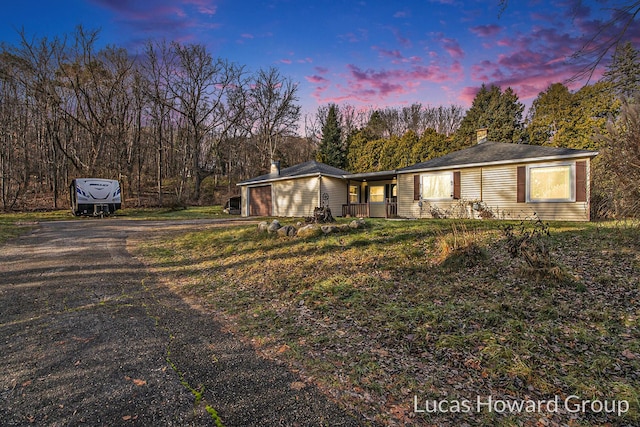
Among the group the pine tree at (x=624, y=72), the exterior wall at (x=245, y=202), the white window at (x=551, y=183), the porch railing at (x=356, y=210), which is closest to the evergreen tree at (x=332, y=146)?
the exterior wall at (x=245, y=202)

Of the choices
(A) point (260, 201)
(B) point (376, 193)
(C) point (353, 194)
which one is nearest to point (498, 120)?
(B) point (376, 193)

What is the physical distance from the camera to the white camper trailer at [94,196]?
57.4 ft

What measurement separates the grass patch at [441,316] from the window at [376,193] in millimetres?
10263

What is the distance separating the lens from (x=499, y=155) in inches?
479

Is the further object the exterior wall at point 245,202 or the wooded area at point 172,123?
the wooded area at point 172,123

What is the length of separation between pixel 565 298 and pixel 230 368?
14.3ft

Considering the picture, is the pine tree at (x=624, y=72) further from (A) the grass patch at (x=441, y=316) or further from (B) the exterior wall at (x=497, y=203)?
(B) the exterior wall at (x=497, y=203)

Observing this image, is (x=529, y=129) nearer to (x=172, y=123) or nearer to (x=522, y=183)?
(x=522, y=183)

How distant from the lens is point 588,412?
206 centimetres

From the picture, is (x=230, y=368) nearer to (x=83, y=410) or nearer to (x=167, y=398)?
(x=167, y=398)

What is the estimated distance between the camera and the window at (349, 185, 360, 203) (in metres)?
18.0

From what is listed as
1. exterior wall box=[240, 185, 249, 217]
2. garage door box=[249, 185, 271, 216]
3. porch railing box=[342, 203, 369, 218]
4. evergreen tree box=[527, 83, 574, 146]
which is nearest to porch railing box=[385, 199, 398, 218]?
porch railing box=[342, 203, 369, 218]

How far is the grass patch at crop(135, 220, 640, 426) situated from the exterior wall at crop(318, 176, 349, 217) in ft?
31.5

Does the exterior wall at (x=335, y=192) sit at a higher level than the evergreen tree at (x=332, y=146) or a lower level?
lower
